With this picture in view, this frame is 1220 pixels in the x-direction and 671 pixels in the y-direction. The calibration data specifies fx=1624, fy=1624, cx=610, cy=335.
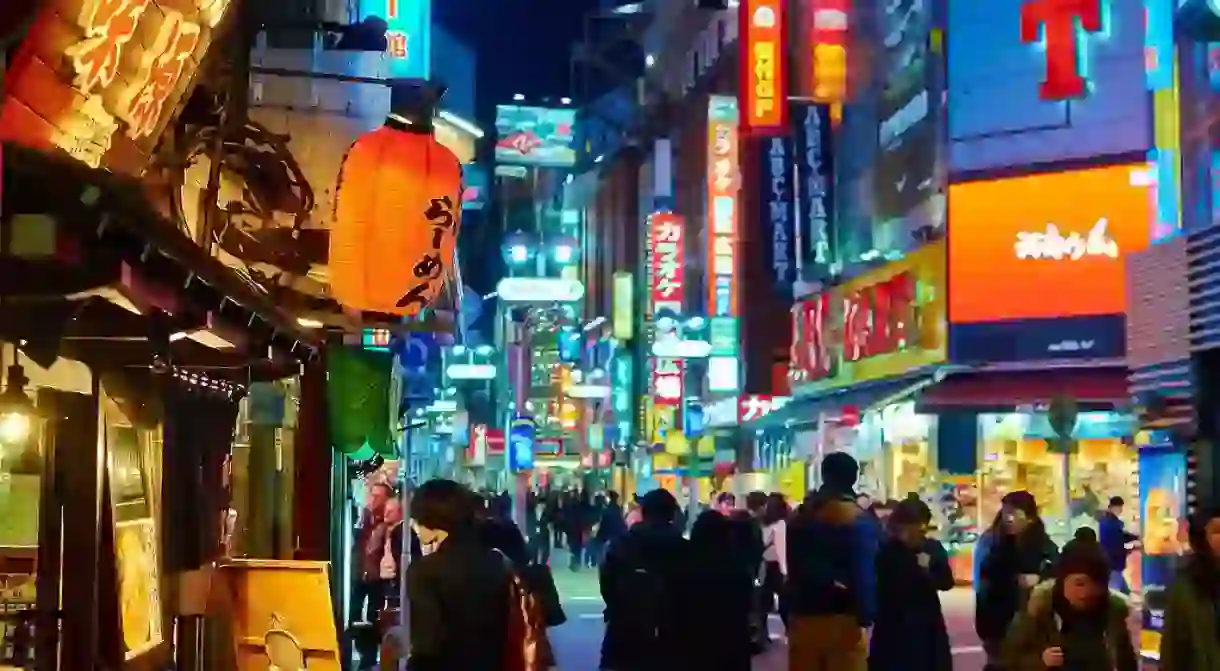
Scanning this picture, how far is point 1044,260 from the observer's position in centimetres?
2820

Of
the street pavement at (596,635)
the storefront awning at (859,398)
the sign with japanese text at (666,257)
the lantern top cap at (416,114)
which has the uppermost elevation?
the sign with japanese text at (666,257)

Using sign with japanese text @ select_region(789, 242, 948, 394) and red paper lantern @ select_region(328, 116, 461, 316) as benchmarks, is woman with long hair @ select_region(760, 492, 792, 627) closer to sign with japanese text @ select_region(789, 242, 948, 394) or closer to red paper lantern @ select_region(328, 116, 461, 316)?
sign with japanese text @ select_region(789, 242, 948, 394)

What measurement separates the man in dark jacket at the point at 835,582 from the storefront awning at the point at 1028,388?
1628 centimetres

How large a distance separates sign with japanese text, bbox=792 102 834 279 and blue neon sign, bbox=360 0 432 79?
15.0m

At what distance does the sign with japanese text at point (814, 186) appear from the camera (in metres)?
35.6

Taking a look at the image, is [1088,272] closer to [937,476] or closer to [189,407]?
[937,476]

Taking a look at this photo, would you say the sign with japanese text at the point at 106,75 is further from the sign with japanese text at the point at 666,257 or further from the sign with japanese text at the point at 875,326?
the sign with japanese text at the point at 666,257

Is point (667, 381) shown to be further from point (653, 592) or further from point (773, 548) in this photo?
point (653, 592)

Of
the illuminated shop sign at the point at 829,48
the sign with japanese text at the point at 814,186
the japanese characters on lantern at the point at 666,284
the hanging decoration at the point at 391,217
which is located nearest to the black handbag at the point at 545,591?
the hanging decoration at the point at 391,217

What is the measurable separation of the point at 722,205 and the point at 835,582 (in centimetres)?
3044

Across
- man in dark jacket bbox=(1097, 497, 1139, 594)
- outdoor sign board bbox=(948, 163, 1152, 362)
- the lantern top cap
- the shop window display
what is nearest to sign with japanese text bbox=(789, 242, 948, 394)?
outdoor sign board bbox=(948, 163, 1152, 362)

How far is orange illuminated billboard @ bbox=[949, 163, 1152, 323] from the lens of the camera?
27109 millimetres

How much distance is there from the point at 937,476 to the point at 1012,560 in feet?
59.0

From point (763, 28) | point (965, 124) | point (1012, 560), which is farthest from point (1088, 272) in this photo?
point (1012, 560)
